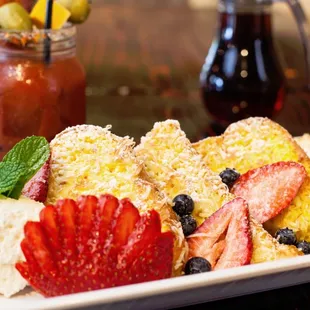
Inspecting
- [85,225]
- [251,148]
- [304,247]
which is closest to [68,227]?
[85,225]

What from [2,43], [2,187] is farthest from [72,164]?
[2,43]

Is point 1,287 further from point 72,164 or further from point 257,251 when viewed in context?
point 257,251

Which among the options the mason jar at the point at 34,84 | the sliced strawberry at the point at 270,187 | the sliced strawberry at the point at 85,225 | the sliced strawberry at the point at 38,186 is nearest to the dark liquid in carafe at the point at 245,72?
the mason jar at the point at 34,84

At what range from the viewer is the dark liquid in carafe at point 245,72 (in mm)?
2900

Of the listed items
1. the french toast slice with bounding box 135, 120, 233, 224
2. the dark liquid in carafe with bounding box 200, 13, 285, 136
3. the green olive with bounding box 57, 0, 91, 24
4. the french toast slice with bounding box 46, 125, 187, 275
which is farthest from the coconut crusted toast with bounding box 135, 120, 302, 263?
the dark liquid in carafe with bounding box 200, 13, 285, 136

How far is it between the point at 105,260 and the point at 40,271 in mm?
121

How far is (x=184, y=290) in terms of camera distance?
126cm

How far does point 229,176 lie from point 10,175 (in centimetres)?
58

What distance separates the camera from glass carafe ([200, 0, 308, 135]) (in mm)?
2895

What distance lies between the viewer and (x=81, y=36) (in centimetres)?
469

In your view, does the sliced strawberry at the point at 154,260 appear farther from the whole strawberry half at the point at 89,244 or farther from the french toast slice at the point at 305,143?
the french toast slice at the point at 305,143

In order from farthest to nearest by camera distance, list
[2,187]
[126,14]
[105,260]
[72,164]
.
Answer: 1. [126,14]
2. [72,164]
3. [2,187]
4. [105,260]

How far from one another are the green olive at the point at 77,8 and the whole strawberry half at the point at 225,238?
0.98 m

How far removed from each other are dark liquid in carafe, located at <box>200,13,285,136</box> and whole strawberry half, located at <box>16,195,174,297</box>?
1.61 metres
